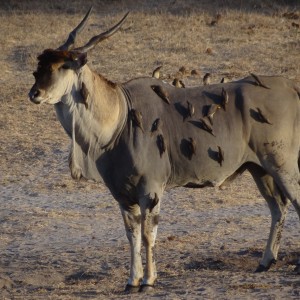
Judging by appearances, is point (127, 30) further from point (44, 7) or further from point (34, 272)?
point (34, 272)

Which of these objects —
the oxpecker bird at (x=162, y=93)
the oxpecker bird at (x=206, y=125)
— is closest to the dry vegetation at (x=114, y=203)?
the oxpecker bird at (x=206, y=125)

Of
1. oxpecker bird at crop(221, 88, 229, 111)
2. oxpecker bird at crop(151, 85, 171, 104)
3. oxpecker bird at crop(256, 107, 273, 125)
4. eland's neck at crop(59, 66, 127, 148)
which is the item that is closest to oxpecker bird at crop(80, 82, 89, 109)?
eland's neck at crop(59, 66, 127, 148)

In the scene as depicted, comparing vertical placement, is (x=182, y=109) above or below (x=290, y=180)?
above

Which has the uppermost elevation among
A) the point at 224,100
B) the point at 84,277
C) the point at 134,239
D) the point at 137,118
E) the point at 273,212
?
the point at 224,100

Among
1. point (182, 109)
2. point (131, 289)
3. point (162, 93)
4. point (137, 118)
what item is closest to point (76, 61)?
point (137, 118)

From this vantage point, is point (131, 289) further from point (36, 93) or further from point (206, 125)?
point (36, 93)

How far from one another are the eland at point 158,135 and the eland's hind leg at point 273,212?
0.21 m

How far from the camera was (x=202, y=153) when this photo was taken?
28.6 ft

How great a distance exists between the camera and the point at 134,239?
8695 mm

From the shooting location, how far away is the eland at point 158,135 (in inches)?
334

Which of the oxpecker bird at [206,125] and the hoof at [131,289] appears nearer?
the hoof at [131,289]

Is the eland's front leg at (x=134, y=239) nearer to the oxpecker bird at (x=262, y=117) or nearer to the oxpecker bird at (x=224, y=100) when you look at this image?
the oxpecker bird at (x=224, y=100)

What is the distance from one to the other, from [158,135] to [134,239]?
2.88 ft

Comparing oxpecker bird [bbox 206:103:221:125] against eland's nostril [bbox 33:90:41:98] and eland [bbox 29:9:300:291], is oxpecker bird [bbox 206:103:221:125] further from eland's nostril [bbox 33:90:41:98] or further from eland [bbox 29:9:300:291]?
eland's nostril [bbox 33:90:41:98]
